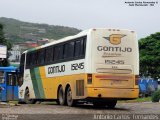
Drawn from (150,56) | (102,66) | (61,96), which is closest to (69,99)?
(61,96)

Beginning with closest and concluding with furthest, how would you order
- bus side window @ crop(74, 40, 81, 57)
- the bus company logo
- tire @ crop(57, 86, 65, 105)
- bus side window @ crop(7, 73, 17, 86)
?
1. the bus company logo
2. bus side window @ crop(74, 40, 81, 57)
3. tire @ crop(57, 86, 65, 105)
4. bus side window @ crop(7, 73, 17, 86)

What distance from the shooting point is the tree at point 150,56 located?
66188mm

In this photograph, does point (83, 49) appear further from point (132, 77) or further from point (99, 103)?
point (99, 103)

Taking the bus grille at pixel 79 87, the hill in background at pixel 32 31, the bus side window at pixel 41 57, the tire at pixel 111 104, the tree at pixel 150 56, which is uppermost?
the hill in background at pixel 32 31

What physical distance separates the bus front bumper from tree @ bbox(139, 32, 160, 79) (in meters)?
42.3

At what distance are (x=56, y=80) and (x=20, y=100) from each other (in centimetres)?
777

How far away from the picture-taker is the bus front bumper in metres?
22.6

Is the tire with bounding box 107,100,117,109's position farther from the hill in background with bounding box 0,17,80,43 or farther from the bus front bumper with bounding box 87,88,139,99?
the hill in background with bounding box 0,17,80,43

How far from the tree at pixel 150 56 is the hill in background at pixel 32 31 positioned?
2693 inches

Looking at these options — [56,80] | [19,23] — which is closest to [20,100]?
[56,80]

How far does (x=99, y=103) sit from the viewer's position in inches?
1038

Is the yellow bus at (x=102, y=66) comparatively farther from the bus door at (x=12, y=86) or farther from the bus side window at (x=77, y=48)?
the bus door at (x=12, y=86)

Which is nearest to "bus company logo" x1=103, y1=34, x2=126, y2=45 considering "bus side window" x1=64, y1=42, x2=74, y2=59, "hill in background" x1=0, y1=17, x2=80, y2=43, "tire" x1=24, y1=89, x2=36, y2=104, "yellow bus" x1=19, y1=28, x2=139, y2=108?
"yellow bus" x1=19, y1=28, x2=139, y2=108

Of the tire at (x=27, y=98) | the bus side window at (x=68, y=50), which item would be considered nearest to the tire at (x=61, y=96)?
the bus side window at (x=68, y=50)
